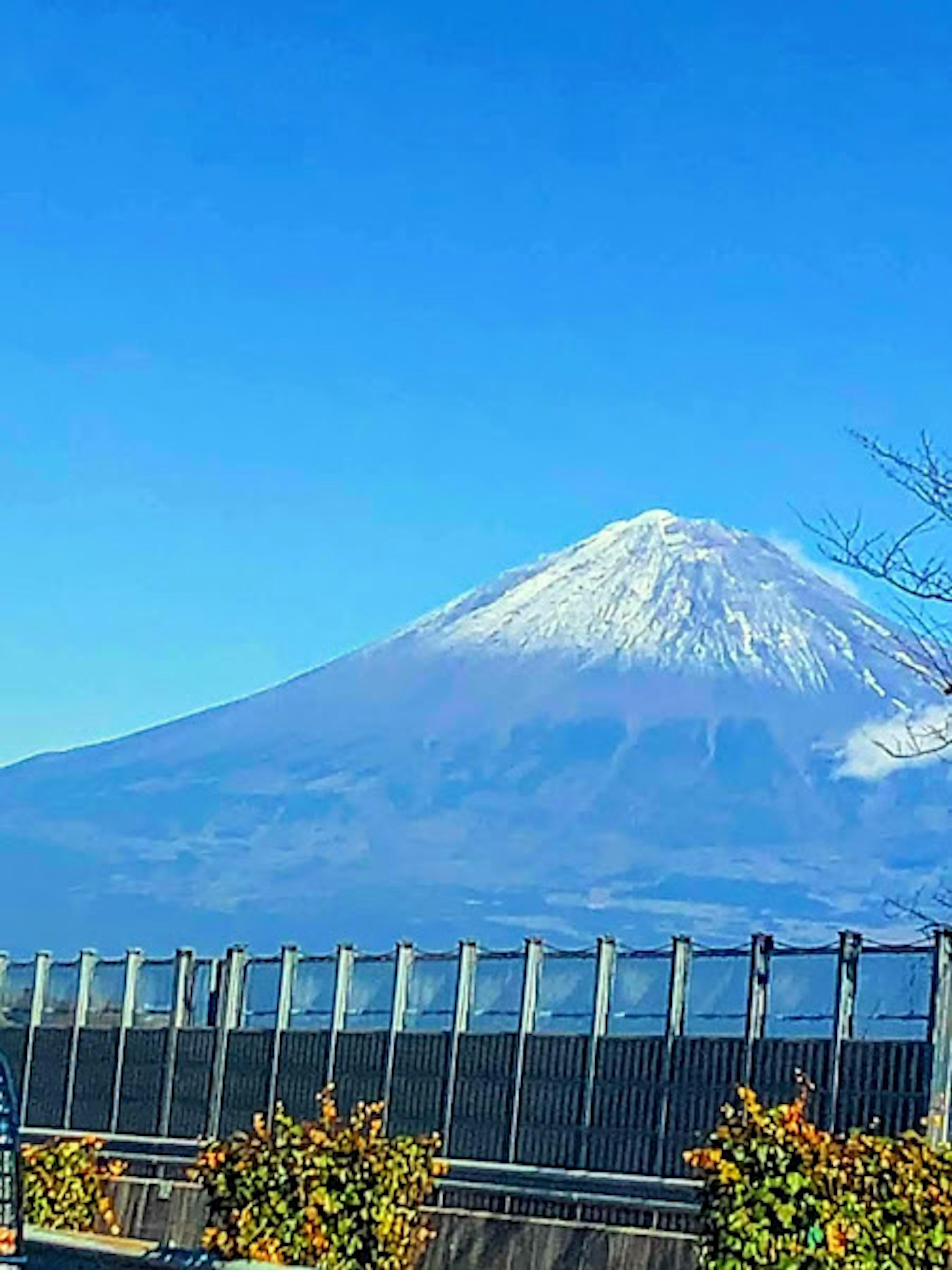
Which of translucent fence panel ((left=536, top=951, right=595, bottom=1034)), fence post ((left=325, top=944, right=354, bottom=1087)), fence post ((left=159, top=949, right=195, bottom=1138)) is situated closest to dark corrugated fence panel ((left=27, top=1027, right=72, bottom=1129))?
fence post ((left=159, top=949, right=195, bottom=1138))

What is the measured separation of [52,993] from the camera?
132 ft

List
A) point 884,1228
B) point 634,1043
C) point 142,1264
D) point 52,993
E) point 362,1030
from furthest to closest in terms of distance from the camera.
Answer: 1. point 52,993
2. point 362,1030
3. point 634,1043
4. point 142,1264
5. point 884,1228

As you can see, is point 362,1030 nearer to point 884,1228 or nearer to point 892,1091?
point 892,1091

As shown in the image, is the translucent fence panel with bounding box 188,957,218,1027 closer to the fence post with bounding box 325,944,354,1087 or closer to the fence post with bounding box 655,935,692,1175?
the fence post with bounding box 325,944,354,1087

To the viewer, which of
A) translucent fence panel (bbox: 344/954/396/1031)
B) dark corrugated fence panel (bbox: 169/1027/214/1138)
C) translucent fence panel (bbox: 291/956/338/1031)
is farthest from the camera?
dark corrugated fence panel (bbox: 169/1027/214/1138)

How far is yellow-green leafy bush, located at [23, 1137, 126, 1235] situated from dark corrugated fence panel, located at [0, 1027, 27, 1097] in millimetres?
9037

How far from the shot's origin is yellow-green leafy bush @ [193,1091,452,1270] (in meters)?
23.0

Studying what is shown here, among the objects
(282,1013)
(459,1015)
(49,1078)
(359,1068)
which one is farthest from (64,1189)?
(49,1078)

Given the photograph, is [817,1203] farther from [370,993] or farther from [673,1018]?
[370,993]

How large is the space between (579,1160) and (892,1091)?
4.06 m

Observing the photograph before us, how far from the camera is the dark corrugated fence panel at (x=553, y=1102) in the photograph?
2620cm

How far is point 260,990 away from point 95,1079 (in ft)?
9.94

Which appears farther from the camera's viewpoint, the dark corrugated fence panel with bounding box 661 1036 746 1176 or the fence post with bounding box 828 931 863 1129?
the dark corrugated fence panel with bounding box 661 1036 746 1176

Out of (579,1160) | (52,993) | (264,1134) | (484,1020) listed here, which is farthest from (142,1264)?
(52,993)
